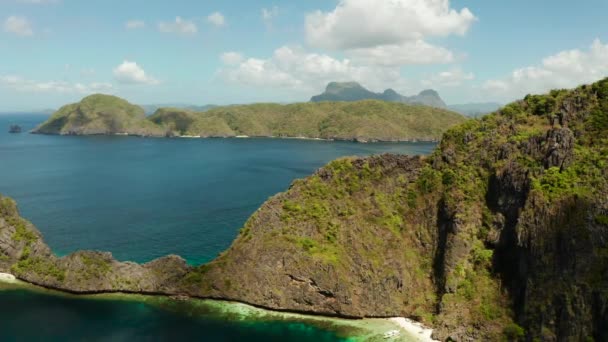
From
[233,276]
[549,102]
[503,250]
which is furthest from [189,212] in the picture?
[549,102]

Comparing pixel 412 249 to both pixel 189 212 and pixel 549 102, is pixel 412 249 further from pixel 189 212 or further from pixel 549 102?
pixel 189 212

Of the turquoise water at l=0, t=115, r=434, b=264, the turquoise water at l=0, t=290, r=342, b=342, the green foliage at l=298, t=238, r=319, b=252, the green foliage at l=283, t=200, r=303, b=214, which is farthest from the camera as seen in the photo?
the turquoise water at l=0, t=115, r=434, b=264

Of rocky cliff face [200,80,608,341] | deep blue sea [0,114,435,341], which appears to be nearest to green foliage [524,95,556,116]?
rocky cliff face [200,80,608,341]

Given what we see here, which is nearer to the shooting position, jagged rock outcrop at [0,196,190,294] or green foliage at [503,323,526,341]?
green foliage at [503,323,526,341]

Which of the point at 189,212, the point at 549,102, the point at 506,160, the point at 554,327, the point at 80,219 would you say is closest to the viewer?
the point at 554,327

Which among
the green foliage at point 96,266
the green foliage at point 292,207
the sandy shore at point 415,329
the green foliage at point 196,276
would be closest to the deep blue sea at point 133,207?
the green foliage at point 96,266

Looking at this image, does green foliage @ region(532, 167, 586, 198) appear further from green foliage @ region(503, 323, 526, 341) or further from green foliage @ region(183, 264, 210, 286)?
green foliage @ region(183, 264, 210, 286)

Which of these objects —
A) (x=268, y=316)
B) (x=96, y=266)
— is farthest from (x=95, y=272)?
(x=268, y=316)
